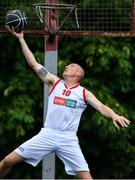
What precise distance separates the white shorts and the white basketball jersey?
0.08m

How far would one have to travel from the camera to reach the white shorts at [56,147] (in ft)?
36.3

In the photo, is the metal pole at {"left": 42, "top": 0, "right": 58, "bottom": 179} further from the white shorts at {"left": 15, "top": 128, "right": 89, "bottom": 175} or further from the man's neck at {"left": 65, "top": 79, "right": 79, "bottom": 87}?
the white shorts at {"left": 15, "top": 128, "right": 89, "bottom": 175}

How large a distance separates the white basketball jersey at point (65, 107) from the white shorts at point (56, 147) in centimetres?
8

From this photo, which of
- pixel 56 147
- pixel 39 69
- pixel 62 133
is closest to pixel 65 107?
pixel 62 133

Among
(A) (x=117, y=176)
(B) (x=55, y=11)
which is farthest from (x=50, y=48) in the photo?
(A) (x=117, y=176)

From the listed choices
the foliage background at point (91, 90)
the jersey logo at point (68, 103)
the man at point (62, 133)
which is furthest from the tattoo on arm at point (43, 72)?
the foliage background at point (91, 90)

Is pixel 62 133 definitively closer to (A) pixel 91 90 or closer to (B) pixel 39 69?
(B) pixel 39 69

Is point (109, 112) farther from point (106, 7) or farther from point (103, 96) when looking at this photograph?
point (103, 96)

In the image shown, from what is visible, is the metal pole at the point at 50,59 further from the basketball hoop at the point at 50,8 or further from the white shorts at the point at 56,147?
the white shorts at the point at 56,147

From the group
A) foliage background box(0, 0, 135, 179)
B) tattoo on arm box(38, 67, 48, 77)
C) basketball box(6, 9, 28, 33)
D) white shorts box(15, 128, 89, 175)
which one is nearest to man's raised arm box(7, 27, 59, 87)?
tattoo on arm box(38, 67, 48, 77)

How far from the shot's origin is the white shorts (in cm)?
1107

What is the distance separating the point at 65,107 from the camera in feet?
36.5

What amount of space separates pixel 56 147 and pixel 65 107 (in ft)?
1.56

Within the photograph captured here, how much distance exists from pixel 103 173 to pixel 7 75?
94.4 inches
